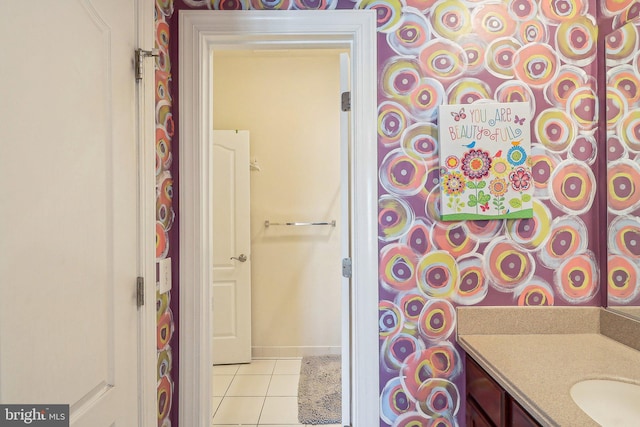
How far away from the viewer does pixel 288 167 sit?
122 inches

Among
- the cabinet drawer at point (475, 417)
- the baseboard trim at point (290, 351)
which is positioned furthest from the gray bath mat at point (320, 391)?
the cabinet drawer at point (475, 417)

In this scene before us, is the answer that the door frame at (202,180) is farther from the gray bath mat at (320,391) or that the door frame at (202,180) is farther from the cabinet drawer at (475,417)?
the gray bath mat at (320,391)

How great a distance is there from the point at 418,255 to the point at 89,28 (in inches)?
50.0

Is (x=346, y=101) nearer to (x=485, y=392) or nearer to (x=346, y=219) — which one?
(x=346, y=219)

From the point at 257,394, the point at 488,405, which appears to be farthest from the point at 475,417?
the point at 257,394

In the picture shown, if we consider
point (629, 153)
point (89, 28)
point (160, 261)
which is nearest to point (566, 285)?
point (629, 153)

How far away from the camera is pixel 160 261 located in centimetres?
130

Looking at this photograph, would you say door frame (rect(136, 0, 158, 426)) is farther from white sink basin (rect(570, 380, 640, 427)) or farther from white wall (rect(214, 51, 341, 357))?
white wall (rect(214, 51, 341, 357))

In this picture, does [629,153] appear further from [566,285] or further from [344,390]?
[344,390]

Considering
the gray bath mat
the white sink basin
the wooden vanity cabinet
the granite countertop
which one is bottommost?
the gray bath mat

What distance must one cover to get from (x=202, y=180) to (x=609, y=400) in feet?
4.91

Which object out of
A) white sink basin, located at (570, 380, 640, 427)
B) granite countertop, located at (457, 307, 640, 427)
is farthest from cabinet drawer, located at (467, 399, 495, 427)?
white sink basin, located at (570, 380, 640, 427)

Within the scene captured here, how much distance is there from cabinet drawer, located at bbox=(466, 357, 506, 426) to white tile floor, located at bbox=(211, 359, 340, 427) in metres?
1.12

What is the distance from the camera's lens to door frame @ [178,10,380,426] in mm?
1415
